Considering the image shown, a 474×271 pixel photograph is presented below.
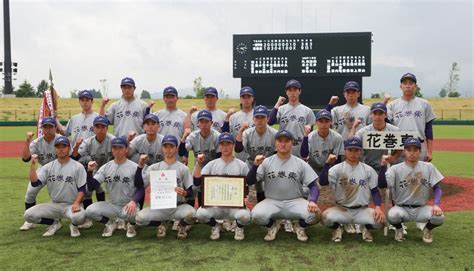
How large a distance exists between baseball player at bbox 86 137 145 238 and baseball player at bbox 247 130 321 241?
158 cm

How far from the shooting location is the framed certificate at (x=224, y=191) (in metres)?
5.43

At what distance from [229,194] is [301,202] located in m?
0.96

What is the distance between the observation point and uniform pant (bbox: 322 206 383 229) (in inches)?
211

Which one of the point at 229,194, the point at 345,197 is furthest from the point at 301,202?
the point at 229,194

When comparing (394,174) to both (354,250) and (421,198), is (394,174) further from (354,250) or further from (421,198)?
(354,250)

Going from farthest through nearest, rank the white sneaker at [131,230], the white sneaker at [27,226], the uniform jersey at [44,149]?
the uniform jersey at [44,149] < the white sneaker at [27,226] < the white sneaker at [131,230]

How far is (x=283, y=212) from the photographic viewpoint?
18.0 feet

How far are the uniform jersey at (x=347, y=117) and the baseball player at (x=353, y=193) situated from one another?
769mm

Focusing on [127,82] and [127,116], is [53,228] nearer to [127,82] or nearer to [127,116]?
→ [127,116]

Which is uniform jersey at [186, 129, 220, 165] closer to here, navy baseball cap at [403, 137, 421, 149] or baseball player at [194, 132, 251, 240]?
baseball player at [194, 132, 251, 240]

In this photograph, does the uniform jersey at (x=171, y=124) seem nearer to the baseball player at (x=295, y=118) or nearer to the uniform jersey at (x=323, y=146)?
the baseball player at (x=295, y=118)

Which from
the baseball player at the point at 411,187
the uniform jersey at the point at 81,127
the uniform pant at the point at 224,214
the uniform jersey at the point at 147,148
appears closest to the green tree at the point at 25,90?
the uniform jersey at the point at 81,127

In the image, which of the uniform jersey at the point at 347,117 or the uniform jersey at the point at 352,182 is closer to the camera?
the uniform jersey at the point at 352,182

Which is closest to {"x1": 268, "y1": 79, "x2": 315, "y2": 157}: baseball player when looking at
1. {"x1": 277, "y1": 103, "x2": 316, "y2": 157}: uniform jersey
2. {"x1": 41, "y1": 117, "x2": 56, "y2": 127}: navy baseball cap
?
{"x1": 277, "y1": 103, "x2": 316, "y2": 157}: uniform jersey
